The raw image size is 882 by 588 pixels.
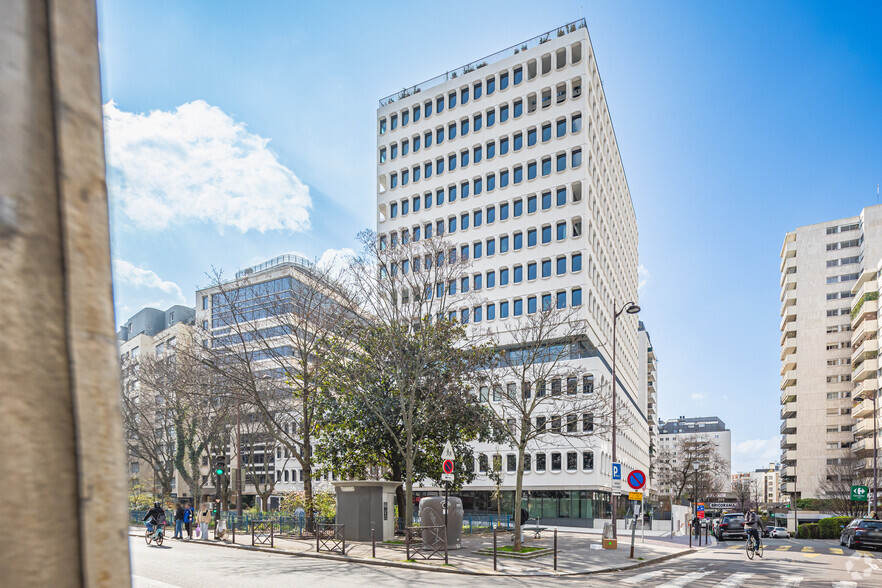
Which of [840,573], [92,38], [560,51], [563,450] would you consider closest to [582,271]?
[563,450]

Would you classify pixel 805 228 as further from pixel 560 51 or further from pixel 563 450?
pixel 563 450

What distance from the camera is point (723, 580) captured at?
659 inches

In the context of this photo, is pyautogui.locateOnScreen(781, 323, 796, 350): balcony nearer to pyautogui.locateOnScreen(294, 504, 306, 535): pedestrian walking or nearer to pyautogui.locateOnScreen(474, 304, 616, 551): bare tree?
pyautogui.locateOnScreen(474, 304, 616, 551): bare tree

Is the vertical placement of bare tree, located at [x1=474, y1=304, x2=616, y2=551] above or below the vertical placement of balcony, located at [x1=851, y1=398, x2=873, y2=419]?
above

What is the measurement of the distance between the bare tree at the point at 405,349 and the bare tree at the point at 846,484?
58.3m

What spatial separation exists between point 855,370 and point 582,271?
51.0 m

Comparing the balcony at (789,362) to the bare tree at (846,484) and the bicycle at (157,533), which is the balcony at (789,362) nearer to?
the bare tree at (846,484)

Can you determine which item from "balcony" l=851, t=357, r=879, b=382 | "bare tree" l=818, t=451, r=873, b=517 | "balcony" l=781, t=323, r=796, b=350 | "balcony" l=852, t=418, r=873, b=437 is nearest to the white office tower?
"bare tree" l=818, t=451, r=873, b=517

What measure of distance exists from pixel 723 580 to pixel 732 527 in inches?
932

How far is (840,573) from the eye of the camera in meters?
18.9

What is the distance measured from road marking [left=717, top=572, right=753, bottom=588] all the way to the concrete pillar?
56.4 ft

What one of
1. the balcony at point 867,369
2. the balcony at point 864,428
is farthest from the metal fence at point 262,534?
the balcony at point 867,369

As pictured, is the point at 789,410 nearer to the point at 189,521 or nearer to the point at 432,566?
the point at 189,521

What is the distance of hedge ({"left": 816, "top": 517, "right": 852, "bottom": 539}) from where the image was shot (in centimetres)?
5197
